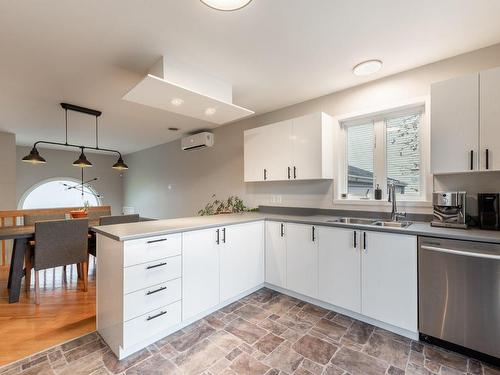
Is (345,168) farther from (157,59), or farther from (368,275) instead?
(157,59)

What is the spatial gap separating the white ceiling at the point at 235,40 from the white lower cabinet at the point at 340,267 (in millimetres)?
1618

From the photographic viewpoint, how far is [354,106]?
280 cm

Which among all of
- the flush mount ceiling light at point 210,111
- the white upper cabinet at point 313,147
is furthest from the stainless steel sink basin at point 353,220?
the flush mount ceiling light at point 210,111

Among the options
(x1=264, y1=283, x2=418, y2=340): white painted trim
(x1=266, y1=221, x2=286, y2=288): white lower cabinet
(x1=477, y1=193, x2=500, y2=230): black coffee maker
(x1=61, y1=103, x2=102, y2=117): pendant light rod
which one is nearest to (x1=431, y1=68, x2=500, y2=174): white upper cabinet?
(x1=477, y1=193, x2=500, y2=230): black coffee maker

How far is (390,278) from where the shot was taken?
2.02m

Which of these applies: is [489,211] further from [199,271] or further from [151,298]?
[151,298]

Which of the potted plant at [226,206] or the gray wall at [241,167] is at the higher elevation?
the gray wall at [241,167]

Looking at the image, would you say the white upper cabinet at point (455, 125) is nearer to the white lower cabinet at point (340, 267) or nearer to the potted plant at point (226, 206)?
the white lower cabinet at point (340, 267)

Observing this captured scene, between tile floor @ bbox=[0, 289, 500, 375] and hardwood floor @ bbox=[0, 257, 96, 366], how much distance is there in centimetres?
18

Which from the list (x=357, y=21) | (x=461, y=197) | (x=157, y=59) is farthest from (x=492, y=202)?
(x=157, y=59)

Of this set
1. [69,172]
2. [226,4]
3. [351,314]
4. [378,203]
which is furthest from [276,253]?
[69,172]

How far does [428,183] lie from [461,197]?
35 cm

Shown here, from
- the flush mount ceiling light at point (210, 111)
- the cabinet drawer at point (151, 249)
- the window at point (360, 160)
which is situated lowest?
the cabinet drawer at point (151, 249)

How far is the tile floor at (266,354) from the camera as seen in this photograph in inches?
64.6
